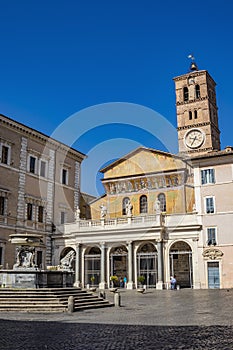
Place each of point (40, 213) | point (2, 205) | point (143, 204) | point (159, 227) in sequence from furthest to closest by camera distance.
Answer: point (143, 204) < point (40, 213) < point (159, 227) < point (2, 205)

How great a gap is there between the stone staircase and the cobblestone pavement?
3.51 feet

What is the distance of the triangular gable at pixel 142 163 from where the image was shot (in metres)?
39.4

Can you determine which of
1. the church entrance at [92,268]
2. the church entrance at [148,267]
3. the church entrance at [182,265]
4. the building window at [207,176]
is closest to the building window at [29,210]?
the church entrance at [92,268]

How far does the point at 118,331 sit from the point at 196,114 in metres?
53.8

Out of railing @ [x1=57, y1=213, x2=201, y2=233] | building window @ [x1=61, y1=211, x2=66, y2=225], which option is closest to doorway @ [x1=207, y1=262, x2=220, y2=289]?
railing @ [x1=57, y1=213, x2=201, y2=233]

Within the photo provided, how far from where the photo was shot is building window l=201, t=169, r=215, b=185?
113ft

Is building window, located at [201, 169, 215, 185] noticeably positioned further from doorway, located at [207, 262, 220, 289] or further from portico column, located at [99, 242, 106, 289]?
portico column, located at [99, 242, 106, 289]

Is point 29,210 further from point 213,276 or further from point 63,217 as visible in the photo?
point 213,276

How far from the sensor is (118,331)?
1041 cm

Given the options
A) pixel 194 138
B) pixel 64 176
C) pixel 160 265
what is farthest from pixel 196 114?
pixel 160 265

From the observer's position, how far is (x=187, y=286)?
36.2 metres

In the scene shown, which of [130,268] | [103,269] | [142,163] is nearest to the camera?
[130,268]

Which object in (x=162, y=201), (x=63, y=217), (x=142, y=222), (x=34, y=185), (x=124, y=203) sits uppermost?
(x=34, y=185)

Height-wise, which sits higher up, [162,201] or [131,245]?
[162,201]
